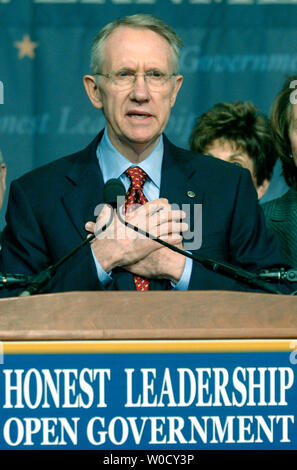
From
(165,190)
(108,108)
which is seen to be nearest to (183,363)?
(165,190)

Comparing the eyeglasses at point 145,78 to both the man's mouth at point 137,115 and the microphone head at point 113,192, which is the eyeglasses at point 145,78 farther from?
the microphone head at point 113,192

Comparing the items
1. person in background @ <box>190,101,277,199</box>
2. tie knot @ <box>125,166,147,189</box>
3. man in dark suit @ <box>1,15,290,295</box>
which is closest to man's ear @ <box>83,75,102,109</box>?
man in dark suit @ <box>1,15,290,295</box>

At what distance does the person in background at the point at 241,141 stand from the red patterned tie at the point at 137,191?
0.90 metres

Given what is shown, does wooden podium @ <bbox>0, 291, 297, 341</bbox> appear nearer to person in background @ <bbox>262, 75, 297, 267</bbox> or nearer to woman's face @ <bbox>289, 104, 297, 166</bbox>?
person in background @ <bbox>262, 75, 297, 267</bbox>

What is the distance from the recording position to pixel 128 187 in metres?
1.83

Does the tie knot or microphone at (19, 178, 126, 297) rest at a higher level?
the tie knot

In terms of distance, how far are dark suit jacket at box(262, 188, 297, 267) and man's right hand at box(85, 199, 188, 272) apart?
0.51 m

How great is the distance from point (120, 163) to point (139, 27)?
328mm

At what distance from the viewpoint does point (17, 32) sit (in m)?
→ 3.14

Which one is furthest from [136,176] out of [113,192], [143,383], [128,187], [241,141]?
[241,141]

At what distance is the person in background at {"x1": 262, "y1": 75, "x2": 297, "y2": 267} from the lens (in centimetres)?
211

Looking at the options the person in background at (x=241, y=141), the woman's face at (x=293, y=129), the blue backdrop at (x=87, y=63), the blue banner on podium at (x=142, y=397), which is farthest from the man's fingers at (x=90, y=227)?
the blue backdrop at (x=87, y=63)

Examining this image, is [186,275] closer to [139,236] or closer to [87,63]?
[139,236]
